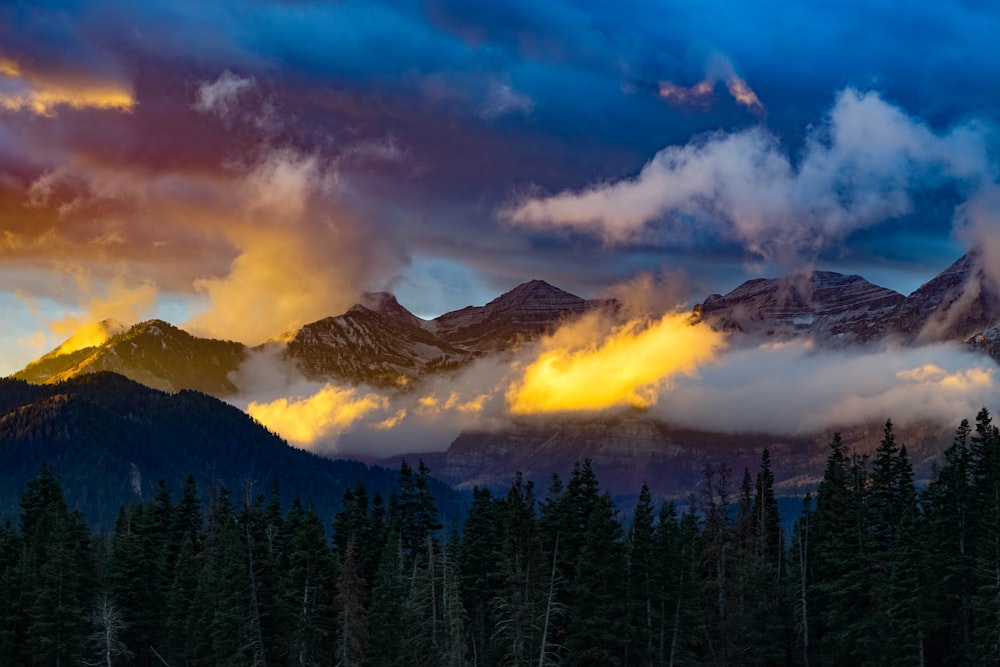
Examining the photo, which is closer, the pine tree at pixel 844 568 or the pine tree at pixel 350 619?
the pine tree at pixel 350 619

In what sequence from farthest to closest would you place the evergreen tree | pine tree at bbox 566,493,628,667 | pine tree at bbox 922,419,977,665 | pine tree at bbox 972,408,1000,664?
pine tree at bbox 566,493,628,667
pine tree at bbox 922,419,977,665
the evergreen tree
pine tree at bbox 972,408,1000,664

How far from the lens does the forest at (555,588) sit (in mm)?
103875

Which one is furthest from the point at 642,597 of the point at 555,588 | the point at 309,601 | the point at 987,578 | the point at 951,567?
the point at 309,601

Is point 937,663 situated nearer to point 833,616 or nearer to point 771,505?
point 833,616

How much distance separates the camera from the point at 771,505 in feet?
484

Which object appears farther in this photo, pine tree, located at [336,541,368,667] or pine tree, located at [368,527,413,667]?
pine tree, located at [368,527,413,667]

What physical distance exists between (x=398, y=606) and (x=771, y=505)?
5662cm

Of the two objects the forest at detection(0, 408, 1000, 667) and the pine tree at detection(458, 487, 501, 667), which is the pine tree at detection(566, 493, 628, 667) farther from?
the pine tree at detection(458, 487, 501, 667)

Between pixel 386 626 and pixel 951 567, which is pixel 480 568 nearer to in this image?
pixel 386 626

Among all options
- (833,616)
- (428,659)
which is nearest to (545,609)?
(428,659)

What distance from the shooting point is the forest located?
341 ft

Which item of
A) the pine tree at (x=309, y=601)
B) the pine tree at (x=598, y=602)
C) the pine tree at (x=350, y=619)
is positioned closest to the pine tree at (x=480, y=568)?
the pine tree at (x=598, y=602)

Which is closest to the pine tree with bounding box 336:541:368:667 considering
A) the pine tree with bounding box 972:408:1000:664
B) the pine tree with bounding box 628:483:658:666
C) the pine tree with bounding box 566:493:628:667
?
the pine tree with bounding box 566:493:628:667

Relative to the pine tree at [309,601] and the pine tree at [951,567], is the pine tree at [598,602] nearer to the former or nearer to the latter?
the pine tree at [309,601]
